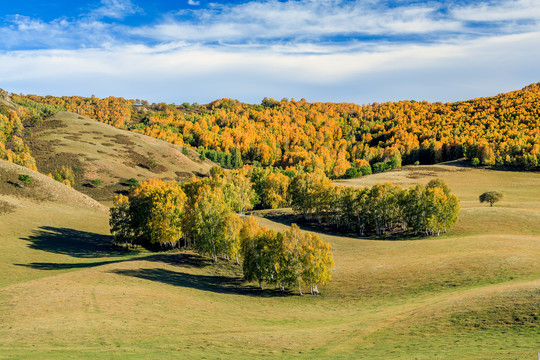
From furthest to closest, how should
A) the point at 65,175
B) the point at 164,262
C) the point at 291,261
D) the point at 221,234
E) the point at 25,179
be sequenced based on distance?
1. the point at 65,175
2. the point at 25,179
3. the point at 221,234
4. the point at 164,262
5. the point at 291,261

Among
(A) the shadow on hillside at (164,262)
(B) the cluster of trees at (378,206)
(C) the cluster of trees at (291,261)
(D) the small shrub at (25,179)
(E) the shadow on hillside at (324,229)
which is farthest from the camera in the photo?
(D) the small shrub at (25,179)

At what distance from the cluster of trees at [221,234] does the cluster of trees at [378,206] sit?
26.5 m

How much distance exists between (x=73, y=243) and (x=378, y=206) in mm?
76954

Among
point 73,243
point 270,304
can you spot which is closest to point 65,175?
point 73,243

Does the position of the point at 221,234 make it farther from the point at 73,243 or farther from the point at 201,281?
the point at 73,243

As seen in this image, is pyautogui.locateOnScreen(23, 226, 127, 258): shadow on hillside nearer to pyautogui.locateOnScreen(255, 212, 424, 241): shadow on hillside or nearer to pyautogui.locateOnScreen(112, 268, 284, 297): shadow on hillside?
pyautogui.locateOnScreen(112, 268, 284, 297): shadow on hillside

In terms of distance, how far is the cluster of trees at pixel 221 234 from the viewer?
54.8m

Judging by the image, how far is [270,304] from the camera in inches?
2002

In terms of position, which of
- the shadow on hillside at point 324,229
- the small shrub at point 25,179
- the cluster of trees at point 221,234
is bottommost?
the shadow on hillside at point 324,229

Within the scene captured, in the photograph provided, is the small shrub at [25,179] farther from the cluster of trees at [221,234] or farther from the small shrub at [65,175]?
the small shrub at [65,175]

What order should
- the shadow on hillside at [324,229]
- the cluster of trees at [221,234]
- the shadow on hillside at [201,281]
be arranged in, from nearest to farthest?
the cluster of trees at [221,234]
the shadow on hillside at [201,281]
the shadow on hillside at [324,229]

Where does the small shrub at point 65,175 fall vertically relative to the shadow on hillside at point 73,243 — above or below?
above

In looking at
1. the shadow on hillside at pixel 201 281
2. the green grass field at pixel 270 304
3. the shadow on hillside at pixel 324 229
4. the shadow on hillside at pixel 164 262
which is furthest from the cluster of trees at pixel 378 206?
the shadow on hillside at pixel 201 281

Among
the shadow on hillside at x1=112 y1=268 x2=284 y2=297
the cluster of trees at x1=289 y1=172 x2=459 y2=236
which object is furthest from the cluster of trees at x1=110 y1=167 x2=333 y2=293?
the cluster of trees at x1=289 y1=172 x2=459 y2=236
